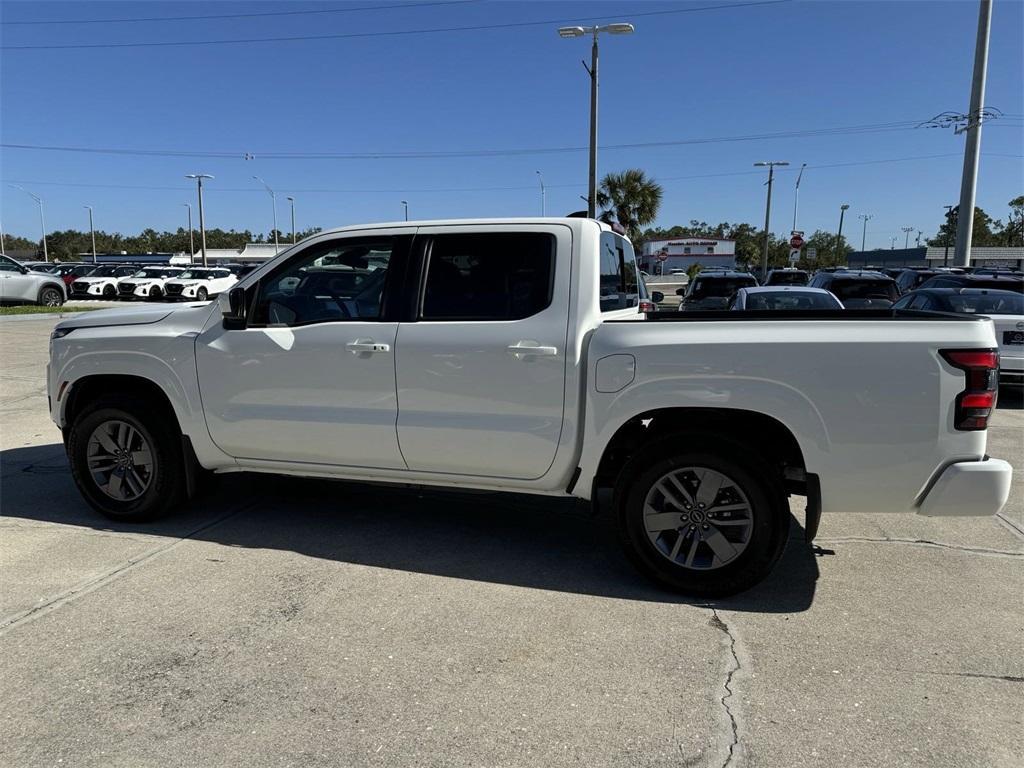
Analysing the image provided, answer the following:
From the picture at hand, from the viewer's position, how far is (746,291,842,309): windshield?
38.0ft

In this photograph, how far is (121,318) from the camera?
17.0 feet

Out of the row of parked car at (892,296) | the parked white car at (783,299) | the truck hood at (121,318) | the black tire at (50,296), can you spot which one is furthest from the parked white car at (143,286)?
the truck hood at (121,318)

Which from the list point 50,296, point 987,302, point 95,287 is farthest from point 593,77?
point 95,287

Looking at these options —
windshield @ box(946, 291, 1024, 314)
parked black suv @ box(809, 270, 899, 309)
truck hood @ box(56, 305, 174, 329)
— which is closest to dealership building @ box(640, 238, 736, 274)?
parked black suv @ box(809, 270, 899, 309)

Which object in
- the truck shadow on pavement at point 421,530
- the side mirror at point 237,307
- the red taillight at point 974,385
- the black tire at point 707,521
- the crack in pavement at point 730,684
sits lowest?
the truck shadow on pavement at point 421,530

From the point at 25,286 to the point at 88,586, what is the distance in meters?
23.9

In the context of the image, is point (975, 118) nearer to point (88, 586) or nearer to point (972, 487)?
point (972, 487)

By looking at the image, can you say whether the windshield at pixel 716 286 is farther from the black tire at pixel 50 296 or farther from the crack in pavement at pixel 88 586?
the black tire at pixel 50 296

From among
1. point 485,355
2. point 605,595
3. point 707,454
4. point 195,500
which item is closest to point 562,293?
point 485,355

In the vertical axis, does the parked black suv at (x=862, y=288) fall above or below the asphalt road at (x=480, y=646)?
above

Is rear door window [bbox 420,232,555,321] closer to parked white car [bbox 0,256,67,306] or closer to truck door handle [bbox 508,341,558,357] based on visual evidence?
truck door handle [bbox 508,341,558,357]

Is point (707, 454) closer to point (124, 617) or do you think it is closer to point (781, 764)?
point (781, 764)

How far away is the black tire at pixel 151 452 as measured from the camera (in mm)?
5008

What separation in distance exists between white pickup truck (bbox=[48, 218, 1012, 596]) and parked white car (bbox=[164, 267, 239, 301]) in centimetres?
2792
